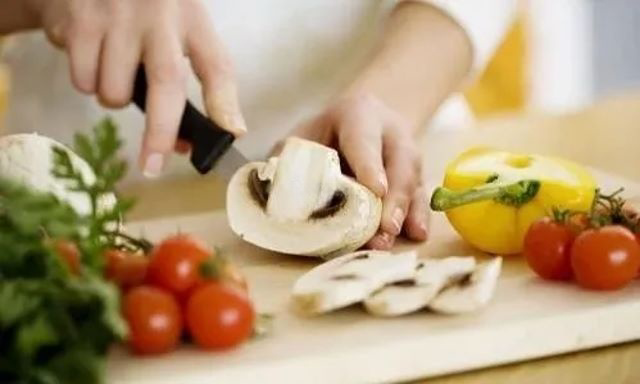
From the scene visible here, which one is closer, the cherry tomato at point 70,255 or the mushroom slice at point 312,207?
the cherry tomato at point 70,255

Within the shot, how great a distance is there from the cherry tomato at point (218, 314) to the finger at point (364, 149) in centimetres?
29

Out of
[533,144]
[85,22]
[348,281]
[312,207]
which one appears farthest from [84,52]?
[533,144]

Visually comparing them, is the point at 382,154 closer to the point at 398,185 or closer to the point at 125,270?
the point at 398,185

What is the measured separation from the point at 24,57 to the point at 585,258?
0.85m

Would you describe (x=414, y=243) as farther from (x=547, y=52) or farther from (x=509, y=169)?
(x=547, y=52)

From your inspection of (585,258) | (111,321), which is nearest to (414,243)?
(585,258)

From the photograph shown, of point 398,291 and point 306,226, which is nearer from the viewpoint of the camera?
point 398,291

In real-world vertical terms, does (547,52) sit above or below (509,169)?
below

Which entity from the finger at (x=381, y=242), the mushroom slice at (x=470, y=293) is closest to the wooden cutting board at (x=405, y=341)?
the mushroom slice at (x=470, y=293)

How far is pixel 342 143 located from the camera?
131 cm

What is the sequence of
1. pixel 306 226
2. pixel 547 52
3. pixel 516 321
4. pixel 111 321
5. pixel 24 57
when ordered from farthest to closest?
pixel 547 52
pixel 24 57
pixel 306 226
pixel 516 321
pixel 111 321

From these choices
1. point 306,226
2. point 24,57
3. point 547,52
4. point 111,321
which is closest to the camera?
point 111,321

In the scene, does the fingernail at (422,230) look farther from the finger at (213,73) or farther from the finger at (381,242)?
the finger at (213,73)

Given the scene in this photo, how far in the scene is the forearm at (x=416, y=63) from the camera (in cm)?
149
